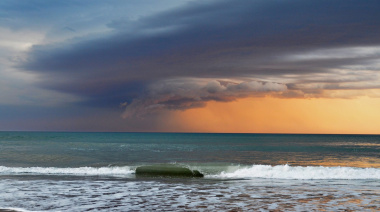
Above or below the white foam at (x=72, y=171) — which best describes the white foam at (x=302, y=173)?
above

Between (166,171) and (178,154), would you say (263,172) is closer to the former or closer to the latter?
(166,171)

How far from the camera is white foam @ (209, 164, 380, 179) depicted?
24.2 meters

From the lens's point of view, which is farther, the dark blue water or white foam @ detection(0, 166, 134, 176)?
the dark blue water

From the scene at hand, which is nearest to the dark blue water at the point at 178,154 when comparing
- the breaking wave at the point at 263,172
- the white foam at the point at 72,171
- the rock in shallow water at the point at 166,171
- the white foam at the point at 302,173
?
the rock in shallow water at the point at 166,171

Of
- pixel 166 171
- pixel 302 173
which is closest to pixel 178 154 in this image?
pixel 166 171

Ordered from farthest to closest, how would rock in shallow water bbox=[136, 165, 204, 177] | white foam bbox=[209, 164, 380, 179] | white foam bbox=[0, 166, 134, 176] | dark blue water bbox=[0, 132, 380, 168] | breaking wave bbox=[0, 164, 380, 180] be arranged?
dark blue water bbox=[0, 132, 380, 168], white foam bbox=[0, 166, 134, 176], rock in shallow water bbox=[136, 165, 204, 177], breaking wave bbox=[0, 164, 380, 180], white foam bbox=[209, 164, 380, 179]

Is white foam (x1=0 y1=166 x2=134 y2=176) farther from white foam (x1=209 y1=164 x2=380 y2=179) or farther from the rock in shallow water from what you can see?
white foam (x1=209 y1=164 x2=380 y2=179)

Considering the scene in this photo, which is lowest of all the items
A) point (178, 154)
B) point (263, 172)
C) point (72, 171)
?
point (178, 154)

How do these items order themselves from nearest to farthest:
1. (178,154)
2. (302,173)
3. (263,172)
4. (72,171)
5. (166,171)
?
(302,173)
(263,172)
(72,171)
(166,171)
(178,154)

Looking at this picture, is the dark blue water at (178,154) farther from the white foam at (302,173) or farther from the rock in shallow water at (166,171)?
the white foam at (302,173)

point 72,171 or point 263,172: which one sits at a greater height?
point 263,172

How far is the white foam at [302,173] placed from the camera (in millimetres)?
24170

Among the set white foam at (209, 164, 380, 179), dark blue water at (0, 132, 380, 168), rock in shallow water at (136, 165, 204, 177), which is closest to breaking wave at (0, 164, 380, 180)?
white foam at (209, 164, 380, 179)

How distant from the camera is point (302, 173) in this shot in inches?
983
